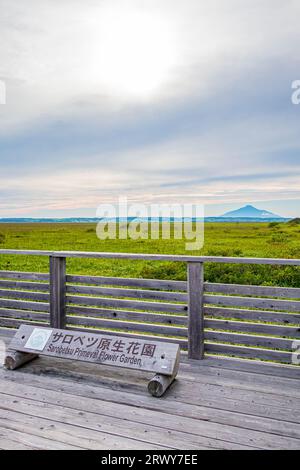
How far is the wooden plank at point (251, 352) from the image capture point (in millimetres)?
3085

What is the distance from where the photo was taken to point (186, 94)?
748 cm

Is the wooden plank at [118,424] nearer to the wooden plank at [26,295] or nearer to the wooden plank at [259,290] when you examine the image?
the wooden plank at [259,290]

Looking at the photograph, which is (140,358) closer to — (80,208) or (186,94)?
(186,94)

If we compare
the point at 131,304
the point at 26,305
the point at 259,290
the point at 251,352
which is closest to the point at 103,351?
the point at 131,304

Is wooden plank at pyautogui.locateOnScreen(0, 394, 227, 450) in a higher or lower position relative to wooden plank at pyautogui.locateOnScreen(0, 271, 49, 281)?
lower

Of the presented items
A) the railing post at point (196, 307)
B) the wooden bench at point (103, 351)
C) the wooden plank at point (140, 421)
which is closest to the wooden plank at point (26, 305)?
the wooden bench at point (103, 351)

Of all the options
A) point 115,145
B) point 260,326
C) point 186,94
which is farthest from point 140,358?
point 115,145

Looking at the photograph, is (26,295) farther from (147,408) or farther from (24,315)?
(147,408)

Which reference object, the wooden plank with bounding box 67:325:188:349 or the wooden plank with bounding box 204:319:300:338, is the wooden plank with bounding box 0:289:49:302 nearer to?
the wooden plank with bounding box 67:325:188:349

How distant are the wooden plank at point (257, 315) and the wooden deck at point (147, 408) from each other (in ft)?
1.32

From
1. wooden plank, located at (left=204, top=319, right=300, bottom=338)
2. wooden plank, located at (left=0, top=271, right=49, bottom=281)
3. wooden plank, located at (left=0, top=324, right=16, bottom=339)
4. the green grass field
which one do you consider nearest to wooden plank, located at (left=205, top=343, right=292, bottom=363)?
wooden plank, located at (left=204, top=319, right=300, bottom=338)

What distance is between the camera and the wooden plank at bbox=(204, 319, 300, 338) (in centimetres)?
307

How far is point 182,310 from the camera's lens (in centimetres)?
338

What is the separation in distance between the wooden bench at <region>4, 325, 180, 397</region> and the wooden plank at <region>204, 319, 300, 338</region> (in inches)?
24.7
